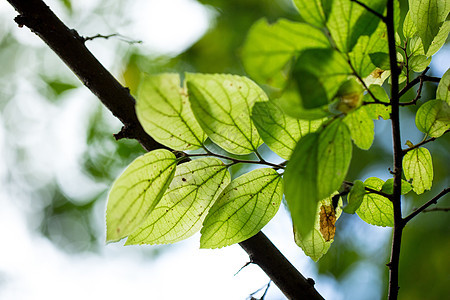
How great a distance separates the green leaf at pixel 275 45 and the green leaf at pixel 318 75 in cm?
1

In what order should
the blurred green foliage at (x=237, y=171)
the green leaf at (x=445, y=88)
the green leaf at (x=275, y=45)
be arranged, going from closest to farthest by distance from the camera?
the green leaf at (x=275, y=45)
the green leaf at (x=445, y=88)
the blurred green foliage at (x=237, y=171)

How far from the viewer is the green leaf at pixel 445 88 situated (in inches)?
13.8

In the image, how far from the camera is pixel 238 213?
0.38m

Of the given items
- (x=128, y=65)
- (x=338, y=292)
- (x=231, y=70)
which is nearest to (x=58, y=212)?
(x=128, y=65)

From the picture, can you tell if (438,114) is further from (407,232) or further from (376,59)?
(407,232)

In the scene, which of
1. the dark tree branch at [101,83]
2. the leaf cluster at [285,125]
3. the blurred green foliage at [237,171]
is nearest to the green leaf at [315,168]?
the leaf cluster at [285,125]

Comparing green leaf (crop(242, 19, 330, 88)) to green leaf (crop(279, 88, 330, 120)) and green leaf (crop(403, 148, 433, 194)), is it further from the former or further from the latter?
green leaf (crop(403, 148, 433, 194))

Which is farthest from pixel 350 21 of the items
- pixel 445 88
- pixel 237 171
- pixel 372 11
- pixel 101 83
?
pixel 237 171

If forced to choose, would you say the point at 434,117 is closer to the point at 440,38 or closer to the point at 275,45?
the point at 440,38

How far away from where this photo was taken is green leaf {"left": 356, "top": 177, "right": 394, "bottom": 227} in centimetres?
42

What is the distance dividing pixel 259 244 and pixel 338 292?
1352 millimetres

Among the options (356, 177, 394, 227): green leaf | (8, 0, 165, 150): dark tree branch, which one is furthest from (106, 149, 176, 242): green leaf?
(356, 177, 394, 227): green leaf

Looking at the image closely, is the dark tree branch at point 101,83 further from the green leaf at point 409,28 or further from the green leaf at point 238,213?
the green leaf at point 409,28

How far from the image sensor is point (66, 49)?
0.44 metres
